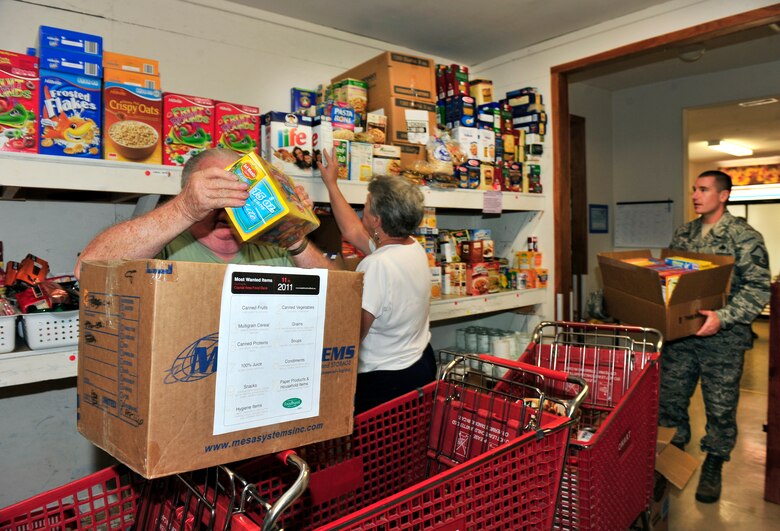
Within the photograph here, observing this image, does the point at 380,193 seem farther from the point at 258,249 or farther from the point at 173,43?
the point at 173,43

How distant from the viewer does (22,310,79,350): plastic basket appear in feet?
5.83

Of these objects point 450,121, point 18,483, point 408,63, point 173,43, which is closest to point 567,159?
point 450,121

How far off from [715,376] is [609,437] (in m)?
2.06

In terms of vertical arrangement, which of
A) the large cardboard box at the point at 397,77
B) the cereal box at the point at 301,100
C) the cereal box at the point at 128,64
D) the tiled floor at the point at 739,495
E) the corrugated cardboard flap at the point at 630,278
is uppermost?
the large cardboard box at the point at 397,77

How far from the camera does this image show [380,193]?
232 centimetres

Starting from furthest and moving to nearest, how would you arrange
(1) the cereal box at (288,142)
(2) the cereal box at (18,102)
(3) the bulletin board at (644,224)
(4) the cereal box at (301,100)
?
1. (3) the bulletin board at (644,224)
2. (4) the cereal box at (301,100)
3. (1) the cereal box at (288,142)
4. (2) the cereal box at (18,102)

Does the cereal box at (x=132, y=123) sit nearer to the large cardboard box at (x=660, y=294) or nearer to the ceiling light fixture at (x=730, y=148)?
the large cardboard box at (x=660, y=294)

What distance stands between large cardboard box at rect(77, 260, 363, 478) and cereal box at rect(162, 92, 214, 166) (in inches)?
46.3

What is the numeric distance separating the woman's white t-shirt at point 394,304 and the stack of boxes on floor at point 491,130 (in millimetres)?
1063

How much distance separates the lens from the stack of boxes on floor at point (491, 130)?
320 centimetres

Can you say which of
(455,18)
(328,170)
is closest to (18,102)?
(328,170)

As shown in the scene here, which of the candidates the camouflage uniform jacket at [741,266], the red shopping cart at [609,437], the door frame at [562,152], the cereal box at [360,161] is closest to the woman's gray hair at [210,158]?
the cereal box at [360,161]

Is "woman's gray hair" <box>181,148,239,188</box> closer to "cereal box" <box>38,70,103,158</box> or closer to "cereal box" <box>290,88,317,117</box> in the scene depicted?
"cereal box" <box>38,70,103,158</box>

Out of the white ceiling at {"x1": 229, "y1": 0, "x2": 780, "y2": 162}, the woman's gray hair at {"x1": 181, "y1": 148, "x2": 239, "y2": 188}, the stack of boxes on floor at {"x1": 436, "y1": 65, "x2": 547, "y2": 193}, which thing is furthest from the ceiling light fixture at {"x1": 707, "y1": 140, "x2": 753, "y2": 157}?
the woman's gray hair at {"x1": 181, "y1": 148, "x2": 239, "y2": 188}
